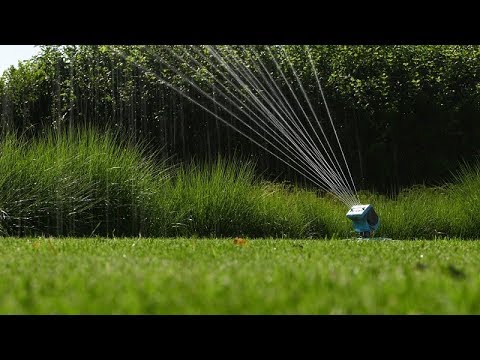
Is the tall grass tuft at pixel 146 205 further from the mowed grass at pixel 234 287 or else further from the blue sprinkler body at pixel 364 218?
the mowed grass at pixel 234 287

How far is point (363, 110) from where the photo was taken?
13.2 meters

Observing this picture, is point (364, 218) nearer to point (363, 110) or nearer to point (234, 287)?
point (234, 287)

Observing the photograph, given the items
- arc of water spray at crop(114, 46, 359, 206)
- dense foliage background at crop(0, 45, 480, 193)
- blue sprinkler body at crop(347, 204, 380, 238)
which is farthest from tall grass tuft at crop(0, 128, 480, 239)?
dense foliage background at crop(0, 45, 480, 193)

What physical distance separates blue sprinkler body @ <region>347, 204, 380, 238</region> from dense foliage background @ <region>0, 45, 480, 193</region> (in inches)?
201

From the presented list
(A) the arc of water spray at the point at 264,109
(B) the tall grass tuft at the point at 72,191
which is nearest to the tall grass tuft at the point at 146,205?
(B) the tall grass tuft at the point at 72,191

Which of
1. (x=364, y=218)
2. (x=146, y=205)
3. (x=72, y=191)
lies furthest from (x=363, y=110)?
(x=72, y=191)

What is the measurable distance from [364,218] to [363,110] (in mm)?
6092

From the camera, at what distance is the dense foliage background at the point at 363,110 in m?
13.1

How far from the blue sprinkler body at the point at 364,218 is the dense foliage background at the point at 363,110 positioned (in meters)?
5.11

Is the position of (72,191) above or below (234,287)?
below
